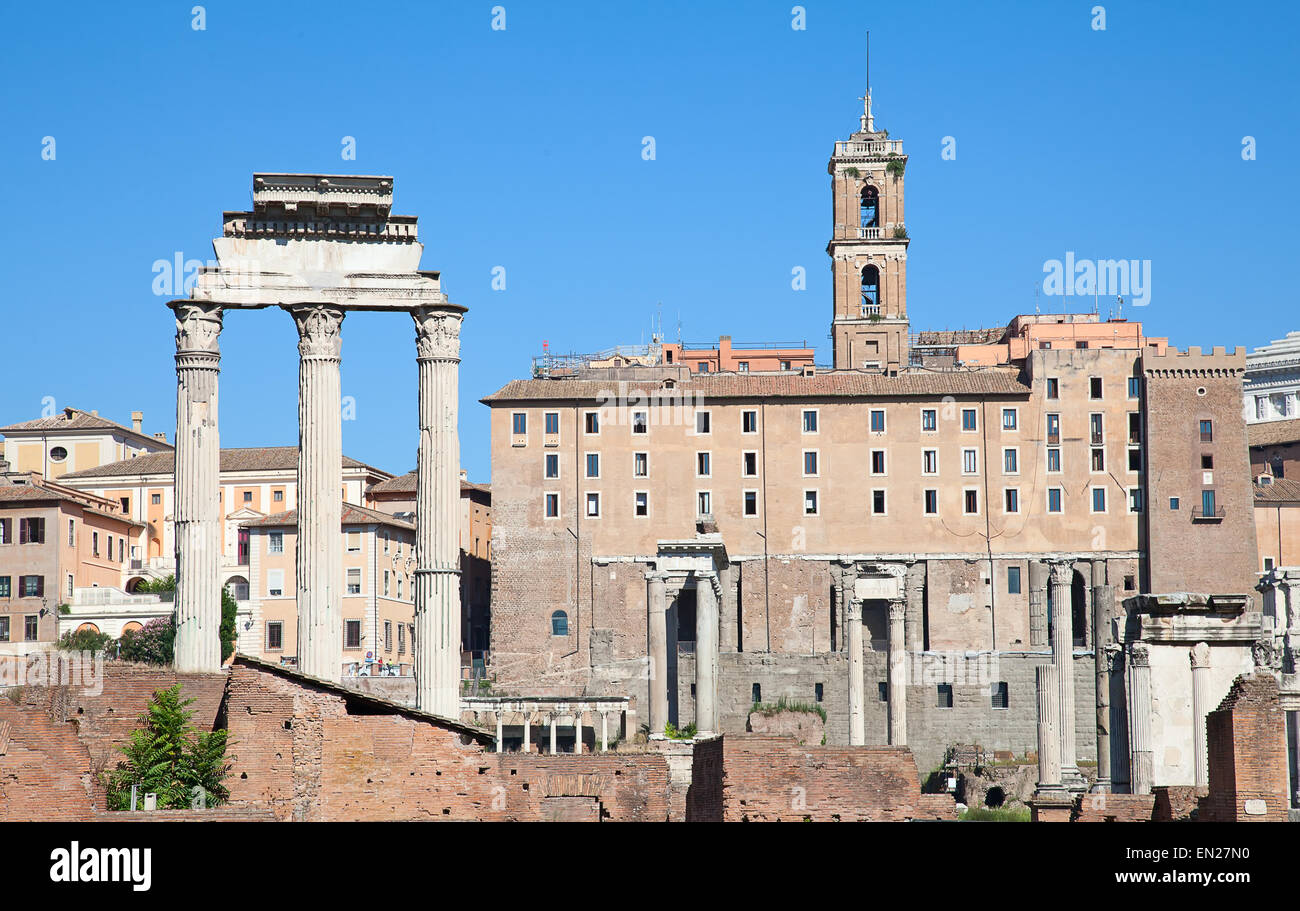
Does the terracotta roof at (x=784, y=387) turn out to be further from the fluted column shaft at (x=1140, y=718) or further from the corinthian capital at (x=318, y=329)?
the fluted column shaft at (x=1140, y=718)

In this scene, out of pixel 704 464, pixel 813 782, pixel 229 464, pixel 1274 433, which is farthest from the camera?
pixel 1274 433

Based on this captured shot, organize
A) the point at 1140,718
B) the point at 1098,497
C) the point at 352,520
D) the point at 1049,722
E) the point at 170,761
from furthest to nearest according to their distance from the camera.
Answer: the point at 352,520 < the point at 1098,497 < the point at 1049,722 < the point at 1140,718 < the point at 170,761

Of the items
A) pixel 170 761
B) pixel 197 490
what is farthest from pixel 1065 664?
pixel 170 761

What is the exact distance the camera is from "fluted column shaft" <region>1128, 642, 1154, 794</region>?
26788mm

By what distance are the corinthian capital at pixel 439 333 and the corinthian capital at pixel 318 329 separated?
152cm

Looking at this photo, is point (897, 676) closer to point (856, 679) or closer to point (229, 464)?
point (856, 679)

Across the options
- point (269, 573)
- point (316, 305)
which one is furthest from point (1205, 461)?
A: point (316, 305)

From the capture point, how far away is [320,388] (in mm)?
34219

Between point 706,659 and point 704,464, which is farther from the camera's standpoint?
point 704,464

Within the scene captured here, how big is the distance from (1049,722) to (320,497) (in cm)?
1886

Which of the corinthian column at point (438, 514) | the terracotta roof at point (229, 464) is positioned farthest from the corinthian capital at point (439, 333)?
the terracotta roof at point (229, 464)
